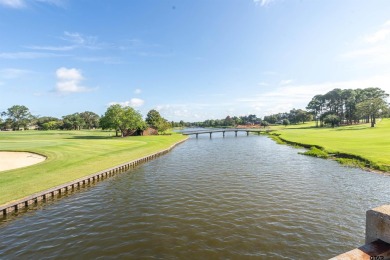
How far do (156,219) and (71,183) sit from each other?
39.4 ft

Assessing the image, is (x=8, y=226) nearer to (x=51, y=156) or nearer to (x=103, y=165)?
(x=103, y=165)

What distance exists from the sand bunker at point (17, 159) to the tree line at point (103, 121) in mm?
48932

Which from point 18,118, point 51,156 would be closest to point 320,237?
point 51,156

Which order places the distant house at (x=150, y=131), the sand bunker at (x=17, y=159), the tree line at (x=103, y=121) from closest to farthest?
the sand bunker at (x=17, y=159) → the tree line at (x=103, y=121) → the distant house at (x=150, y=131)

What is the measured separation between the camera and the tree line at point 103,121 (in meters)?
86.4

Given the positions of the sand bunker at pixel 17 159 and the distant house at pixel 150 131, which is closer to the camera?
the sand bunker at pixel 17 159

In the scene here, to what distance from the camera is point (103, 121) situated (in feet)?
285

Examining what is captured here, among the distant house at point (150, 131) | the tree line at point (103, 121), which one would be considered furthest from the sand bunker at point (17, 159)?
the distant house at point (150, 131)

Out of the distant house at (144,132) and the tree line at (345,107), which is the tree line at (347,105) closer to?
the tree line at (345,107)

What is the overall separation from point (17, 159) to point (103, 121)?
56.9m

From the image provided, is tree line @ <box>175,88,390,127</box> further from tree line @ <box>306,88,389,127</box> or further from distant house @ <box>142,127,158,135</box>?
distant house @ <box>142,127,158,135</box>

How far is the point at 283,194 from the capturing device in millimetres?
20016

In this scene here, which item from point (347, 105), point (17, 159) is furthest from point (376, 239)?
point (347, 105)

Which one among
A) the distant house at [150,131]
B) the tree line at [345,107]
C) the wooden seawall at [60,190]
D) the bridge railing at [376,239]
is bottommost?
the wooden seawall at [60,190]
